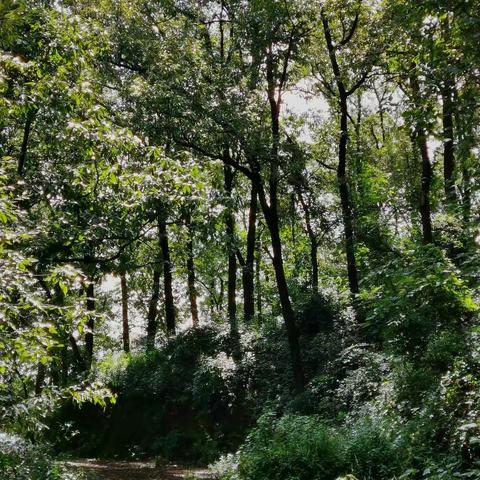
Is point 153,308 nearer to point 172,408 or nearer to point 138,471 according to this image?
point 172,408

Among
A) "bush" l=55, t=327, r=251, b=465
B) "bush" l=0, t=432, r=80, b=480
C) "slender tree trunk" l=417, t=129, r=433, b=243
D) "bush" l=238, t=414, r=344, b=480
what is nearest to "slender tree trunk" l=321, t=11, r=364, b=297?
"slender tree trunk" l=417, t=129, r=433, b=243

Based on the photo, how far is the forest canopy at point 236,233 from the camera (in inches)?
223

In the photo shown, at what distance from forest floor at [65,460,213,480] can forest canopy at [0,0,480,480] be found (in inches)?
30.5

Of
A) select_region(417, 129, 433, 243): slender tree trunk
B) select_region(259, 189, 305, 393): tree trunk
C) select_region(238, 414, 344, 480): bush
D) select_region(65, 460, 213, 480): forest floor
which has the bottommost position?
select_region(65, 460, 213, 480): forest floor

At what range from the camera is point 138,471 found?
1439cm

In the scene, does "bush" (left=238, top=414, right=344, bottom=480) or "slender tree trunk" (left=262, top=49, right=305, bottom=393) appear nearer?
"bush" (left=238, top=414, right=344, bottom=480)

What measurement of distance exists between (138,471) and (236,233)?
7.57m

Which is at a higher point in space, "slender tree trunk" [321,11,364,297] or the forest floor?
"slender tree trunk" [321,11,364,297]

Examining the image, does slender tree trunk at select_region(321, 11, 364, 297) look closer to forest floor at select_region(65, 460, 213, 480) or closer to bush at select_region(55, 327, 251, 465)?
bush at select_region(55, 327, 251, 465)

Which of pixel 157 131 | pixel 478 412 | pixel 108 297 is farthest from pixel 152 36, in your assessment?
pixel 108 297

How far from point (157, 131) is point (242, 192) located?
12609 mm

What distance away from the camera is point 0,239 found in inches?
174

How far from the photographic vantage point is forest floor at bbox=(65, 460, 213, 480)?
1315 centimetres

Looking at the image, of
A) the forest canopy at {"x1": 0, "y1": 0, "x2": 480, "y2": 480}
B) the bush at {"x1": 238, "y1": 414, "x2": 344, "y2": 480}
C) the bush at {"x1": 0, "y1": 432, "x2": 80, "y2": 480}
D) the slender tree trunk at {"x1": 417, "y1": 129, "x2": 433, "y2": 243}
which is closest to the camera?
the forest canopy at {"x1": 0, "y1": 0, "x2": 480, "y2": 480}
